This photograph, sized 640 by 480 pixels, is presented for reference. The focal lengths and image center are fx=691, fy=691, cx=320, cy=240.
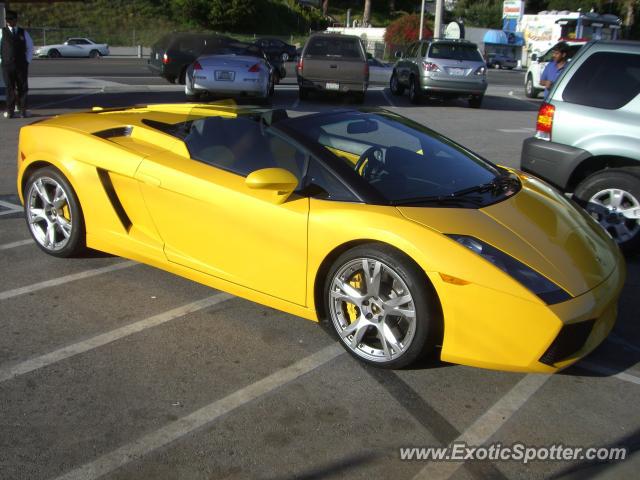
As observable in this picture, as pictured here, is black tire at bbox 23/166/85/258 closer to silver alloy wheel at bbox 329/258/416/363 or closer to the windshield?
the windshield

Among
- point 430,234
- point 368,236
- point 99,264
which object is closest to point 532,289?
point 430,234

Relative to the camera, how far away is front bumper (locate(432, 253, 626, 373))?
130 inches

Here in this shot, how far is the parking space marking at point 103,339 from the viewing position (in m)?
3.65

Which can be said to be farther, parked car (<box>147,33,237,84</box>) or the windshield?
parked car (<box>147,33,237,84</box>)

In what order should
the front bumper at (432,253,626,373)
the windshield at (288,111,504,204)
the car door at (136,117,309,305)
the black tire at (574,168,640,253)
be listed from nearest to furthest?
1. the front bumper at (432,253,626,373)
2. the car door at (136,117,309,305)
3. the windshield at (288,111,504,204)
4. the black tire at (574,168,640,253)

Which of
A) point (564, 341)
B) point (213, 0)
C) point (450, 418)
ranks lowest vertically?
point (450, 418)

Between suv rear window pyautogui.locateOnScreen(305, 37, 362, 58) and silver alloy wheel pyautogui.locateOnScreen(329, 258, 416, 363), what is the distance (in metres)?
14.4

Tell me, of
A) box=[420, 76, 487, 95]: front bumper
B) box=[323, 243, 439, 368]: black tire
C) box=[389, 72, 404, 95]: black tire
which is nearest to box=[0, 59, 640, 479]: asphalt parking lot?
box=[323, 243, 439, 368]: black tire

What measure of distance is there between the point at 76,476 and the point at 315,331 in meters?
1.77

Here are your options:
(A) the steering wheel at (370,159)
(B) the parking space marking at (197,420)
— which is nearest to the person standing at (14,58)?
(A) the steering wheel at (370,159)

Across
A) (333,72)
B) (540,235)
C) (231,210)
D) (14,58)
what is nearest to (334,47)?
(333,72)

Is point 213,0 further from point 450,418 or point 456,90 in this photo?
point 450,418

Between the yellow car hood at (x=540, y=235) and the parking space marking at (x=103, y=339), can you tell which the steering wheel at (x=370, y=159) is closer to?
the yellow car hood at (x=540, y=235)

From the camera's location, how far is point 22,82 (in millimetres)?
12023
